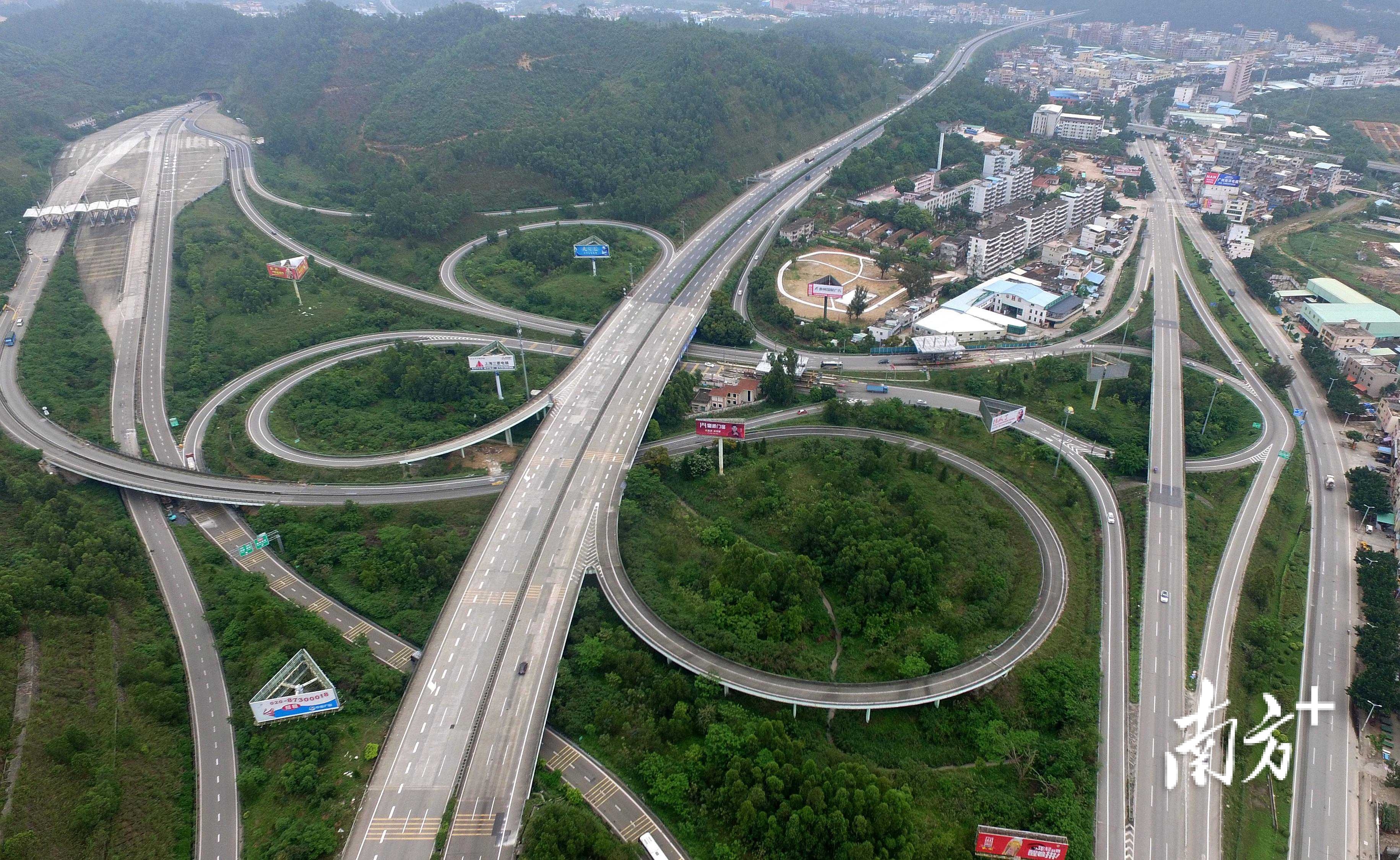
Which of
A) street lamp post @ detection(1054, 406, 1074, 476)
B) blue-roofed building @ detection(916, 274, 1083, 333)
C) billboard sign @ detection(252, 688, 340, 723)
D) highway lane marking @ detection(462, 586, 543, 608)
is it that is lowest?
billboard sign @ detection(252, 688, 340, 723)

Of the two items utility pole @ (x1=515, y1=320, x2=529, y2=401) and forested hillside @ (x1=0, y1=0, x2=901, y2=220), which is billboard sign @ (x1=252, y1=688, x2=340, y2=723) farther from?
forested hillside @ (x1=0, y1=0, x2=901, y2=220)

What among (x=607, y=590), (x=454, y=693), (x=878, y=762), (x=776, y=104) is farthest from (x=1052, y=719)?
(x=776, y=104)

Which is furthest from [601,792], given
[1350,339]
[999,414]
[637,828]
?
[1350,339]

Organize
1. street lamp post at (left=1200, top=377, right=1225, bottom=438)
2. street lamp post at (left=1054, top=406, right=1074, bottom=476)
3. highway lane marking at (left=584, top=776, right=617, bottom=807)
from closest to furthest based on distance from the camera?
highway lane marking at (left=584, top=776, right=617, bottom=807) < street lamp post at (left=1054, top=406, right=1074, bottom=476) < street lamp post at (left=1200, top=377, right=1225, bottom=438)

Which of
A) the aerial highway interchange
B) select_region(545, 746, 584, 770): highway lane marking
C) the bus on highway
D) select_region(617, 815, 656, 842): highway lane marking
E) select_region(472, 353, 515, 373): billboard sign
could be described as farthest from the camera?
select_region(472, 353, 515, 373): billboard sign

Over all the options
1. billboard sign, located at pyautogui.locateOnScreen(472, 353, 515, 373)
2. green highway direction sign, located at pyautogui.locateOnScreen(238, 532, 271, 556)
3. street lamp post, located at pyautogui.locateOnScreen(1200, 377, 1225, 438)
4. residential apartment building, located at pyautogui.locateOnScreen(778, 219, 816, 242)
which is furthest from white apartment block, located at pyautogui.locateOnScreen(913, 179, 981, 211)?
green highway direction sign, located at pyautogui.locateOnScreen(238, 532, 271, 556)

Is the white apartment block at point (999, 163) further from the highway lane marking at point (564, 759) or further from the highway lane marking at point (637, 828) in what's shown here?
the highway lane marking at point (637, 828)

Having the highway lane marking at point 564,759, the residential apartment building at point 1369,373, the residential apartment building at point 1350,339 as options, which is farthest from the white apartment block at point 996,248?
the highway lane marking at point 564,759

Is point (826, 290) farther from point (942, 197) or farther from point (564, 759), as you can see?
point (564, 759)
